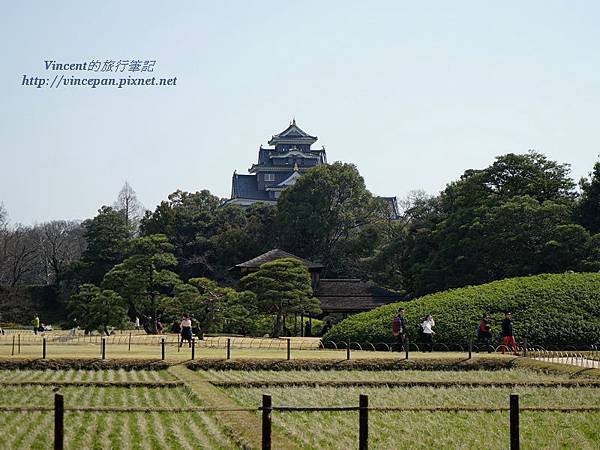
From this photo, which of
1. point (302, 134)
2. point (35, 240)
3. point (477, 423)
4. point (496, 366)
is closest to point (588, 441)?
point (477, 423)

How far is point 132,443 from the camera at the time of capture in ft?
40.5

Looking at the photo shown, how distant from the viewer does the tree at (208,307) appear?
124 ft

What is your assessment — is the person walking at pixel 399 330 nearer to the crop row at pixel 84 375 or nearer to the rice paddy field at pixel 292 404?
the rice paddy field at pixel 292 404

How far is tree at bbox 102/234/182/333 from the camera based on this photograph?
142ft

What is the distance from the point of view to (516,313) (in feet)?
98.2

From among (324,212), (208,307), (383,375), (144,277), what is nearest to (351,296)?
(144,277)

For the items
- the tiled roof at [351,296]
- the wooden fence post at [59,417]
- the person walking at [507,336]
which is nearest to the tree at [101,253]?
the tiled roof at [351,296]

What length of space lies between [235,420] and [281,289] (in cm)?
2656

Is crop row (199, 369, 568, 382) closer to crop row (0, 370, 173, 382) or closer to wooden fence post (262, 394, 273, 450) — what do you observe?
crop row (0, 370, 173, 382)

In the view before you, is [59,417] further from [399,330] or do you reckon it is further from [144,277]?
[144,277]

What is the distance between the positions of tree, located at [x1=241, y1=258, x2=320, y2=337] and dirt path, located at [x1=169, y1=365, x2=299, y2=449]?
20.1 m

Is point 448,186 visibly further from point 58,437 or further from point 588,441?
point 58,437

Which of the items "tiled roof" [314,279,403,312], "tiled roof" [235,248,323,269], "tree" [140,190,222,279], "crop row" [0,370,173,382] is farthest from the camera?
"tree" [140,190,222,279]

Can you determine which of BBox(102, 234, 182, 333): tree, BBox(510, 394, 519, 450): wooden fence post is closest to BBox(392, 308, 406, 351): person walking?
BBox(510, 394, 519, 450): wooden fence post
